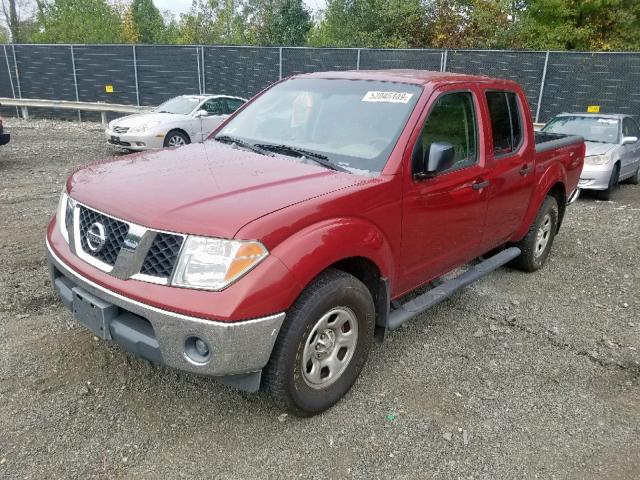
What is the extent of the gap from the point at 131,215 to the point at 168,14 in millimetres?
61716

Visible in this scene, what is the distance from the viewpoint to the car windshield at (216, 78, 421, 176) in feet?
11.1

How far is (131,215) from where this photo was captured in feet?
8.59

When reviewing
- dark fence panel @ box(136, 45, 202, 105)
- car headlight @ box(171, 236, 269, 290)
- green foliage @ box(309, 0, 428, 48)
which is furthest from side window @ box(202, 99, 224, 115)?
green foliage @ box(309, 0, 428, 48)

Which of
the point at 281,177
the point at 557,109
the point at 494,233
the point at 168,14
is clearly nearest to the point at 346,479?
the point at 281,177

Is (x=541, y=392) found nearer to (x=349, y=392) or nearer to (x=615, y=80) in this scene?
(x=349, y=392)

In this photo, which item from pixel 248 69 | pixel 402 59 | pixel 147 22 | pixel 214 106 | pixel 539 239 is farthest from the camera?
pixel 147 22

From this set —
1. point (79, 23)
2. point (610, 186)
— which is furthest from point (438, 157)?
point (79, 23)

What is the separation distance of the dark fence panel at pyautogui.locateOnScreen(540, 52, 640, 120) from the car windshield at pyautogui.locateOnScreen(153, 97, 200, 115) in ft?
31.8

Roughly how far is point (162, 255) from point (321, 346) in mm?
1020

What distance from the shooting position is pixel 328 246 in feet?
8.99

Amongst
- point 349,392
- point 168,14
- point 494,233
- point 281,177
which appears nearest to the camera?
point 281,177

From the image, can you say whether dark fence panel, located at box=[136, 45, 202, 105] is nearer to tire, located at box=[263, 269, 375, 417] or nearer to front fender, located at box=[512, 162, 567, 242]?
front fender, located at box=[512, 162, 567, 242]

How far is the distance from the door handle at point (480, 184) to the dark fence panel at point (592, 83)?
12.7 meters

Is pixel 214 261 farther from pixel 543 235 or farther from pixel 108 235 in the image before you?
pixel 543 235
